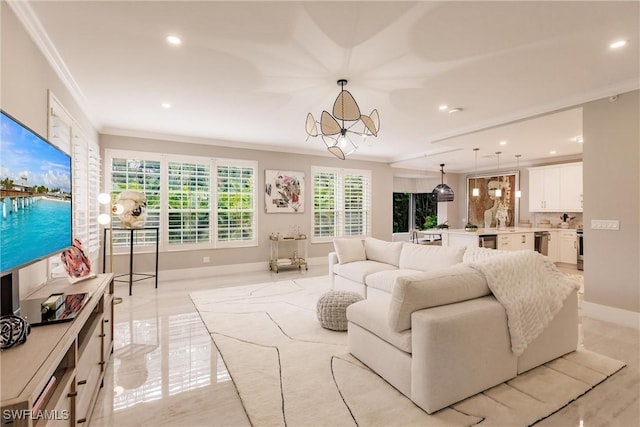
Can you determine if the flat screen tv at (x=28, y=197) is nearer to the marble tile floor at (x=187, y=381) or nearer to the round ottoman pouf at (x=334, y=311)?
the marble tile floor at (x=187, y=381)

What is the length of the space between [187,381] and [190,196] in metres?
4.14

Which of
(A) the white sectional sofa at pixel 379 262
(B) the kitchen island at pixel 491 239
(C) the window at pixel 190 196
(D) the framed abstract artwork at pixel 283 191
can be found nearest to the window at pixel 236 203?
(C) the window at pixel 190 196

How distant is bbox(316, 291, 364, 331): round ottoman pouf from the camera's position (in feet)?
10.5

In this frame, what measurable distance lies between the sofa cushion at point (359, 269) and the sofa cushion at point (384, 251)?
0.10 m

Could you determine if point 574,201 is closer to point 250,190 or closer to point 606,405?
point 606,405

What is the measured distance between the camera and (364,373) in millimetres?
2377

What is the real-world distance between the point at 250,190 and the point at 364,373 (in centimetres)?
478

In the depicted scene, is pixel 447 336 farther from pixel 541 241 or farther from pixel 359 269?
pixel 541 241

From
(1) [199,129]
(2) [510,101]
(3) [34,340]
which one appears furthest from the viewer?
(1) [199,129]

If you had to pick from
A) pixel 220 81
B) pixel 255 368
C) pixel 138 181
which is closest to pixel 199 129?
pixel 138 181

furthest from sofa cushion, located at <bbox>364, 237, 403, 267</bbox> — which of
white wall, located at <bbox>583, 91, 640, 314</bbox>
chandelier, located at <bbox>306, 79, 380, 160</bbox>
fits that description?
white wall, located at <bbox>583, 91, 640, 314</bbox>

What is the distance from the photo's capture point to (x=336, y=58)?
284cm

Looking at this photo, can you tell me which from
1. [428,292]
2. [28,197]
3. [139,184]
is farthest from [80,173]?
[428,292]

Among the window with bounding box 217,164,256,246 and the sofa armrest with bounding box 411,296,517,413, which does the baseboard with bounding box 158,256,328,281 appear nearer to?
the window with bounding box 217,164,256,246
